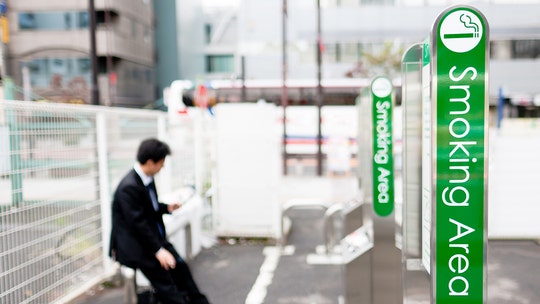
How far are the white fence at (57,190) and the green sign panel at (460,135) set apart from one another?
299 centimetres

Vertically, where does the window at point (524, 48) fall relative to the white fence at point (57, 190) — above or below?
above

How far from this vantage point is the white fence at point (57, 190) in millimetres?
3684

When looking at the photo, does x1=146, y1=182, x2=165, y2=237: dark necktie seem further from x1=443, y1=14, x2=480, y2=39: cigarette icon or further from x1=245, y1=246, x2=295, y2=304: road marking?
x1=443, y1=14, x2=480, y2=39: cigarette icon

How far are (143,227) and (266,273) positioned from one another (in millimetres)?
2656

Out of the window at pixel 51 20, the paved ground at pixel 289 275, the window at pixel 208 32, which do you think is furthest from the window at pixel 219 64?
the paved ground at pixel 289 275

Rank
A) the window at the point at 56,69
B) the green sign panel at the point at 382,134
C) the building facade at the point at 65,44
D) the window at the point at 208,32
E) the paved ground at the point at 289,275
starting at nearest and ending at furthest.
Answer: the green sign panel at the point at 382,134, the paved ground at the point at 289,275, the building facade at the point at 65,44, the window at the point at 56,69, the window at the point at 208,32

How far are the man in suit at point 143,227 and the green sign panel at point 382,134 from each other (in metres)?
1.61

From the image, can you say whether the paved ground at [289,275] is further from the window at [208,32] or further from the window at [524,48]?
the window at [208,32]

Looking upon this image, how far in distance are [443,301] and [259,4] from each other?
92.6 feet

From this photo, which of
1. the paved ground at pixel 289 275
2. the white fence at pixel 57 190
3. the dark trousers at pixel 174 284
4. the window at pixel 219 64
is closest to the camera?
the dark trousers at pixel 174 284

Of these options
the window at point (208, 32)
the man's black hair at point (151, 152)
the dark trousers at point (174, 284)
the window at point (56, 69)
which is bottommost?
the dark trousers at point (174, 284)

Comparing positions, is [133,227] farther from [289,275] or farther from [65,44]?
[65,44]

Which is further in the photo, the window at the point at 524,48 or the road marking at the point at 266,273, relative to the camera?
the window at the point at 524,48

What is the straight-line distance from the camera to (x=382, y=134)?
4.00 meters
